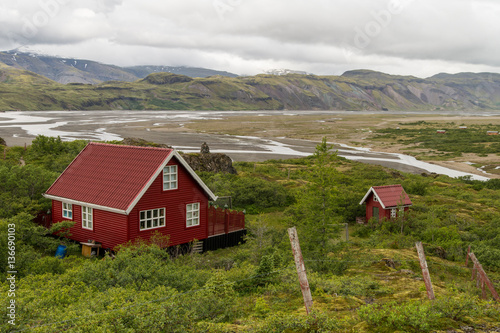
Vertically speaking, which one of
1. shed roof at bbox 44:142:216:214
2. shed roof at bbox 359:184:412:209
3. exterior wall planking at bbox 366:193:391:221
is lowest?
exterior wall planking at bbox 366:193:391:221

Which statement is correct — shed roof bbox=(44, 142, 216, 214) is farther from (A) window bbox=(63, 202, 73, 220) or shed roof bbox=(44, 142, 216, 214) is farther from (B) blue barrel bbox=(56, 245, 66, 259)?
(B) blue barrel bbox=(56, 245, 66, 259)

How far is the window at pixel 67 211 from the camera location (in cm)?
2388

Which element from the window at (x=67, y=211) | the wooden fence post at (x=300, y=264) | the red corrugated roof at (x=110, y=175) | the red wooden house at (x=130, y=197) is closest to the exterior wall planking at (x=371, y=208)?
the red wooden house at (x=130, y=197)

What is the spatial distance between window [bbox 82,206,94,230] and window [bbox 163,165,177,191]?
14.1 ft

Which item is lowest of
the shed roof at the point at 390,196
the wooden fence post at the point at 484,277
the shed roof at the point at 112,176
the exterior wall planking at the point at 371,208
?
the exterior wall planking at the point at 371,208

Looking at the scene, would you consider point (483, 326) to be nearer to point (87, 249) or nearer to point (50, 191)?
point (87, 249)

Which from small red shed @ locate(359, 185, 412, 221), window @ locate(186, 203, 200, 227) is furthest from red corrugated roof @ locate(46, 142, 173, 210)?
small red shed @ locate(359, 185, 412, 221)

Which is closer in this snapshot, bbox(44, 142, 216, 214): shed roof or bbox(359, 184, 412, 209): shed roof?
bbox(44, 142, 216, 214): shed roof

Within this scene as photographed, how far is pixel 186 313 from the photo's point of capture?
10445 mm

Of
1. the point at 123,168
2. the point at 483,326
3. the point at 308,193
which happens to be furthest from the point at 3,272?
the point at 483,326

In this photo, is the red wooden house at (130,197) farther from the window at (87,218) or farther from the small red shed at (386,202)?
the small red shed at (386,202)

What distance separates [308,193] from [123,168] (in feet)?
37.1

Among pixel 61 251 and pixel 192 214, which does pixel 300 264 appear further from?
pixel 61 251

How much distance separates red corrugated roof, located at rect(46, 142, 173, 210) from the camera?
22125 millimetres
